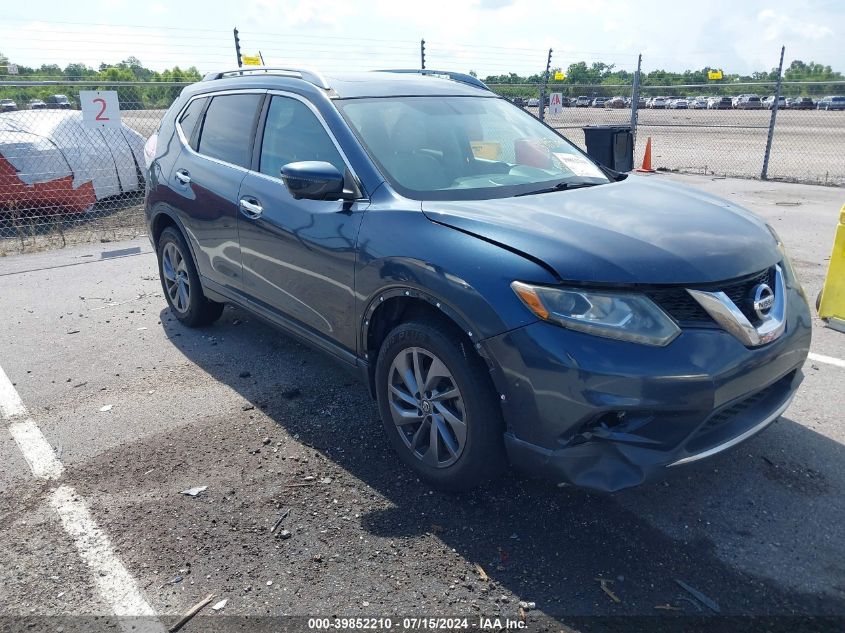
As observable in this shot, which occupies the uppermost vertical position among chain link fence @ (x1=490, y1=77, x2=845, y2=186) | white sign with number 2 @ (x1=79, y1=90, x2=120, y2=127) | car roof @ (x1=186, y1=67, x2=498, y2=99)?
car roof @ (x1=186, y1=67, x2=498, y2=99)

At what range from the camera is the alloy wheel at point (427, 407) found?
300cm

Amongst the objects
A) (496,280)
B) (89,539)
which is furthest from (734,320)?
(89,539)

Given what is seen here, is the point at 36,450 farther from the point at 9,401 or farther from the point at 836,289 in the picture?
the point at 836,289

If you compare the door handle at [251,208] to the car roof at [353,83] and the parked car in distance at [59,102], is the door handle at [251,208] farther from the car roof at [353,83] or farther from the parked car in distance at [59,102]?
the parked car in distance at [59,102]

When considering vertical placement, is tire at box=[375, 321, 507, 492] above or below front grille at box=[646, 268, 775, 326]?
below

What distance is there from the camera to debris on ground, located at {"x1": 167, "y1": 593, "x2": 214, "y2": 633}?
8.13 ft

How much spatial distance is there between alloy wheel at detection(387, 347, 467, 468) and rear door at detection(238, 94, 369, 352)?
0.43 m

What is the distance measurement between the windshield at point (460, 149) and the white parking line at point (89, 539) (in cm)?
206

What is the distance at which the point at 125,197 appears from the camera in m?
11.5

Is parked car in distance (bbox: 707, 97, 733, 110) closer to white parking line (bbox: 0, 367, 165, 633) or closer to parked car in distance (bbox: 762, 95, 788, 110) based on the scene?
parked car in distance (bbox: 762, 95, 788, 110)

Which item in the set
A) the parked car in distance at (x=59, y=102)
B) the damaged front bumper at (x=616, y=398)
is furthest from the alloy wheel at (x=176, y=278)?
the parked car in distance at (x=59, y=102)

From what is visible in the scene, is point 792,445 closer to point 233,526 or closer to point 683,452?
point 683,452

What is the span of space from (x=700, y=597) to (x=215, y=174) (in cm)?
368

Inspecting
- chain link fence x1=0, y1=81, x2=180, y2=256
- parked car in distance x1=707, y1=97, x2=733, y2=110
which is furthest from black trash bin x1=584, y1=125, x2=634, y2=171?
parked car in distance x1=707, y1=97, x2=733, y2=110
